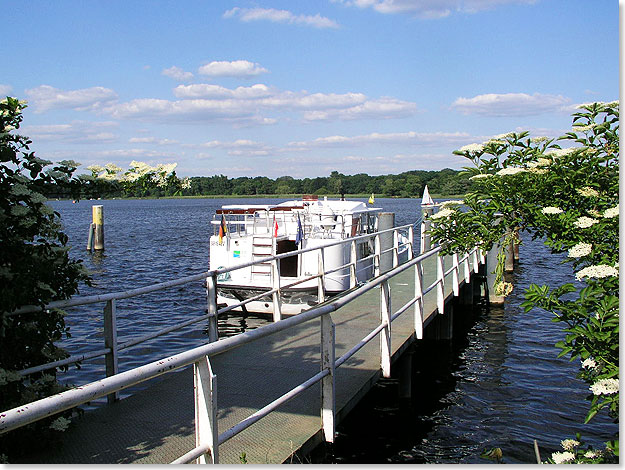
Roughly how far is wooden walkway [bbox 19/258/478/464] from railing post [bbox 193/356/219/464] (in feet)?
3.23

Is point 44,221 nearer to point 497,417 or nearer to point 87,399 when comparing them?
point 87,399

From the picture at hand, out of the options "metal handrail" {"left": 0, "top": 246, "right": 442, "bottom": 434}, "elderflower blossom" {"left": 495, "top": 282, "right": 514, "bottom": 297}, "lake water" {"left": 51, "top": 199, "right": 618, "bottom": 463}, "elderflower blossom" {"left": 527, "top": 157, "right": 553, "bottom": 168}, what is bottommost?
"lake water" {"left": 51, "top": 199, "right": 618, "bottom": 463}

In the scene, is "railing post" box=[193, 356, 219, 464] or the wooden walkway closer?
"railing post" box=[193, 356, 219, 464]

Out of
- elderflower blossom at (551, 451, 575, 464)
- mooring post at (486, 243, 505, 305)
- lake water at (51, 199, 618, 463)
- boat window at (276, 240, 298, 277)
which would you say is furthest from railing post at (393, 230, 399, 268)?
elderflower blossom at (551, 451, 575, 464)

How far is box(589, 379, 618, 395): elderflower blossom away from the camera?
376cm

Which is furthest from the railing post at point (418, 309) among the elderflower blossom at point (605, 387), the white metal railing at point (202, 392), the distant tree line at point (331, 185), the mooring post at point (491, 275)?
the distant tree line at point (331, 185)

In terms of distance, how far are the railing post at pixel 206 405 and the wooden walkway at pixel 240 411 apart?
985mm

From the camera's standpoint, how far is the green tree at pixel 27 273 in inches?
171

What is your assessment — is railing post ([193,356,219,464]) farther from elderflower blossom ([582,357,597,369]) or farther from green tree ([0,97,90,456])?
elderflower blossom ([582,357,597,369])

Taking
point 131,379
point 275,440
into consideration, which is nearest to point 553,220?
point 275,440

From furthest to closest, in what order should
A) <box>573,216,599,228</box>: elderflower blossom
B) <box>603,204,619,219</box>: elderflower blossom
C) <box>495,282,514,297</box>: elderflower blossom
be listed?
<box>495,282,514,297</box>: elderflower blossom, <box>573,216,599,228</box>: elderflower blossom, <box>603,204,619,219</box>: elderflower blossom

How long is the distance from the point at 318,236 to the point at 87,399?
14.8 m

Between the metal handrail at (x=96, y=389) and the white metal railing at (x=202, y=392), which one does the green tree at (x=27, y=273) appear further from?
the metal handrail at (x=96, y=389)

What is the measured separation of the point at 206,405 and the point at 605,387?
2441 millimetres
